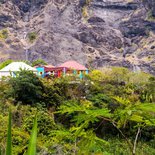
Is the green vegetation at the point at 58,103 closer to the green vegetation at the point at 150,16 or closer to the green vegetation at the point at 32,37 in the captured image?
the green vegetation at the point at 32,37

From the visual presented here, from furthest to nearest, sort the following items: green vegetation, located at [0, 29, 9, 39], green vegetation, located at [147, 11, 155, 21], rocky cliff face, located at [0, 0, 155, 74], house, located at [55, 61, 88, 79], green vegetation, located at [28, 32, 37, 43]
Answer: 1. green vegetation, located at [147, 11, 155, 21]
2. green vegetation, located at [28, 32, 37, 43]
3. green vegetation, located at [0, 29, 9, 39]
4. rocky cliff face, located at [0, 0, 155, 74]
5. house, located at [55, 61, 88, 79]

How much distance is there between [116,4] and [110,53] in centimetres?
1100

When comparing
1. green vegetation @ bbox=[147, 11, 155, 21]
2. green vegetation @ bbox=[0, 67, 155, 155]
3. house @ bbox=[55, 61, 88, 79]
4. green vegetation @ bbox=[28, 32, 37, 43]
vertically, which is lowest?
green vegetation @ bbox=[0, 67, 155, 155]

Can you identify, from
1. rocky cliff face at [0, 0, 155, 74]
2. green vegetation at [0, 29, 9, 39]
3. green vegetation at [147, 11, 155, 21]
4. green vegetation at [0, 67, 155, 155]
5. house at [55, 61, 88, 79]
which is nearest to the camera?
green vegetation at [0, 67, 155, 155]

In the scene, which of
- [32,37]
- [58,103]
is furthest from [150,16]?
[58,103]

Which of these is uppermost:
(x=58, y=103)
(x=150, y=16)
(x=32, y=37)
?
(x=150, y=16)

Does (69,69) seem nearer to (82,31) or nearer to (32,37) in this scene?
(32,37)

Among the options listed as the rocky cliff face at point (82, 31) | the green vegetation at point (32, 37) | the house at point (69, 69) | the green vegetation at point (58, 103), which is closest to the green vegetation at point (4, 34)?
the rocky cliff face at point (82, 31)

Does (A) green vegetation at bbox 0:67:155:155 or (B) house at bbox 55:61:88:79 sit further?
(B) house at bbox 55:61:88:79

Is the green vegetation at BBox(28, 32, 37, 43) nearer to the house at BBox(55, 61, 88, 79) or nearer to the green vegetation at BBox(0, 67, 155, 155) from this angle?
the house at BBox(55, 61, 88, 79)

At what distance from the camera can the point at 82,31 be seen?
49656 millimetres

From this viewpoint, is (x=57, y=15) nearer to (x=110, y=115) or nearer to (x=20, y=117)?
(x=20, y=117)

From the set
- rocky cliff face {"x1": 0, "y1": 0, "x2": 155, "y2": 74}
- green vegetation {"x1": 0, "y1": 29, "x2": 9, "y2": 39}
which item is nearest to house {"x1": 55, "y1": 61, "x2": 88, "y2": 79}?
rocky cliff face {"x1": 0, "y1": 0, "x2": 155, "y2": 74}

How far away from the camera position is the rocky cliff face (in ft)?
152
